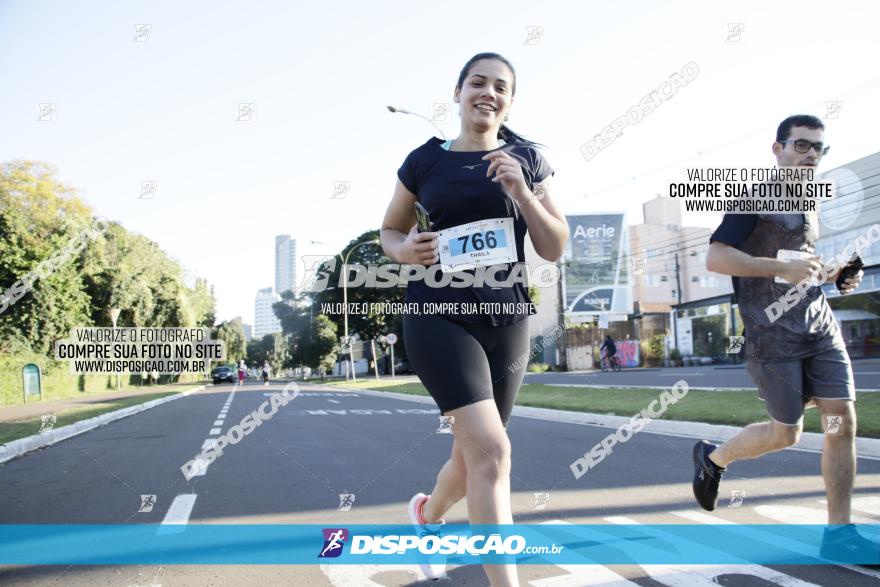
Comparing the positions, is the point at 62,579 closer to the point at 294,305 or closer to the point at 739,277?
the point at 739,277

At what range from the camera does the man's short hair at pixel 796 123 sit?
3346mm

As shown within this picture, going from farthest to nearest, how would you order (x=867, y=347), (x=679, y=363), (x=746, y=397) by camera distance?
(x=679, y=363) → (x=867, y=347) → (x=746, y=397)

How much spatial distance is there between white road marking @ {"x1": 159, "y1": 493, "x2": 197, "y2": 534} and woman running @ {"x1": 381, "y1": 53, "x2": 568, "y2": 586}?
237 centimetres

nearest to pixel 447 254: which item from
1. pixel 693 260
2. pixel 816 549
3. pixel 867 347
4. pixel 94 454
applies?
pixel 816 549

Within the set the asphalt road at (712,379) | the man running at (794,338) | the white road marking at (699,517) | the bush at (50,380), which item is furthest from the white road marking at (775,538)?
the bush at (50,380)

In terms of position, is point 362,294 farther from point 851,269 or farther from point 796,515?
point 851,269

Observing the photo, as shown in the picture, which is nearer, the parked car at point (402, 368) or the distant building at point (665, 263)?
the parked car at point (402, 368)

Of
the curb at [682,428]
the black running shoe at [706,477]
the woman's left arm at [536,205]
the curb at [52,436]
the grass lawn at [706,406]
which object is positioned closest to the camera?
the woman's left arm at [536,205]

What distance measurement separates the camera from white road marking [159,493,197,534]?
166 inches

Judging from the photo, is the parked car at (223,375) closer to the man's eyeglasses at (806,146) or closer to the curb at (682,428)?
the curb at (682,428)

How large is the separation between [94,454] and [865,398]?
1085 cm

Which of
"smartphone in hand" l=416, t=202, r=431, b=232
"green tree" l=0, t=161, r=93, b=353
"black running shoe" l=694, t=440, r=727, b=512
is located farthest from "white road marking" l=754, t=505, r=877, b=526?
"green tree" l=0, t=161, r=93, b=353

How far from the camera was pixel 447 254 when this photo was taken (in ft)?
8.33

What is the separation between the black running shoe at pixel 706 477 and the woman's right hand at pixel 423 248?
2.17 meters
